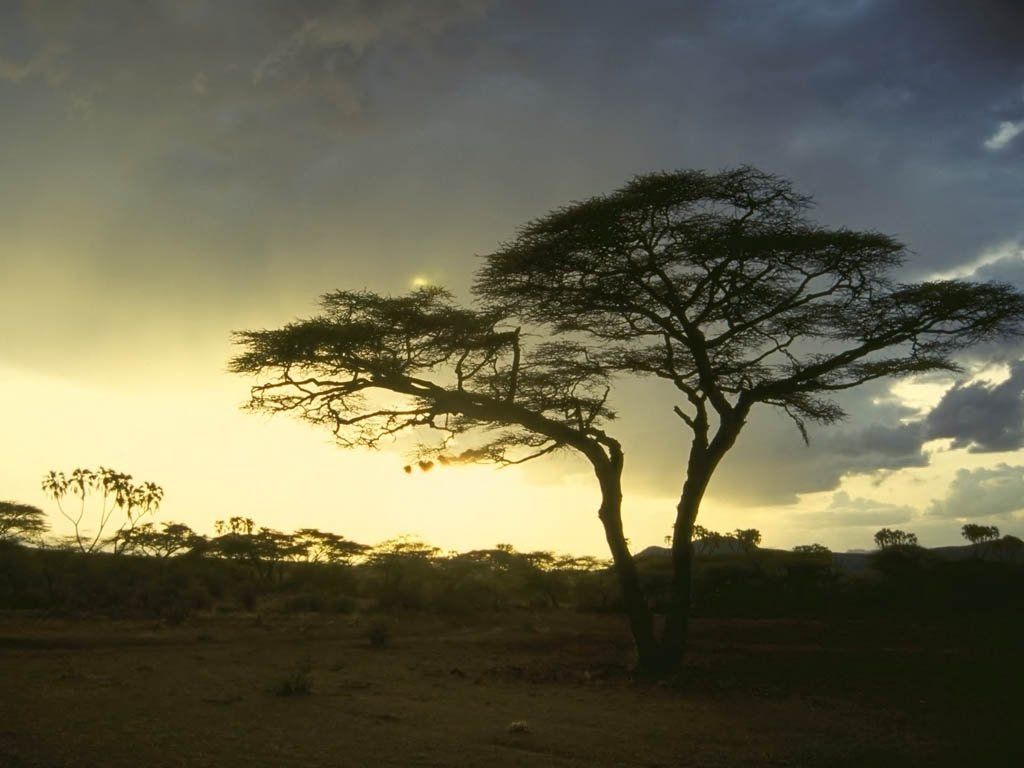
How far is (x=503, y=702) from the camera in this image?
11.4m

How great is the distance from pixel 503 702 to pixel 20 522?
136ft

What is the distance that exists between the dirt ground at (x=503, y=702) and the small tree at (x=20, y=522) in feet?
90.1

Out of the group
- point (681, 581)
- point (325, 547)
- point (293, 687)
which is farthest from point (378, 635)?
point (325, 547)

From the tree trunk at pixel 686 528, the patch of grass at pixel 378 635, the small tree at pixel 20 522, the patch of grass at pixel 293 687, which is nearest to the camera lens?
the patch of grass at pixel 293 687

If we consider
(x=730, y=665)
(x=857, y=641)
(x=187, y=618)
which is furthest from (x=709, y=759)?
(x=187, y=618)

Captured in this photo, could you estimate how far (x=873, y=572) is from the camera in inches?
1436

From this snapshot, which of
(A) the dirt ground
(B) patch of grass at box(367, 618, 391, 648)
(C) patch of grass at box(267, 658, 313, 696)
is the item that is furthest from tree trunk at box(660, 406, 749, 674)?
(B) patch of grass at box(367, 618, 391, 648)

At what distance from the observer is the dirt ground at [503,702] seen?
7988mm

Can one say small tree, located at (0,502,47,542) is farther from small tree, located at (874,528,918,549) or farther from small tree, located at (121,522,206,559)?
small tree, located at (874,528,918,549)

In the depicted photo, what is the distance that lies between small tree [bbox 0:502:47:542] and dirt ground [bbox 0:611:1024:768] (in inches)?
1082

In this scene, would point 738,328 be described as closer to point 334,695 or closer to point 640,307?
point 640,307

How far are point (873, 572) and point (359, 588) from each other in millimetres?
23121

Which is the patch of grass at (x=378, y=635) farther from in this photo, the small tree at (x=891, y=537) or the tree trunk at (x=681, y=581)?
the small tree at (x=891, y=537)

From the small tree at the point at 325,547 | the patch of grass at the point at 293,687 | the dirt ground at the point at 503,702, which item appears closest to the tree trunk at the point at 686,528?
the dirt ground at the point at 503,702
